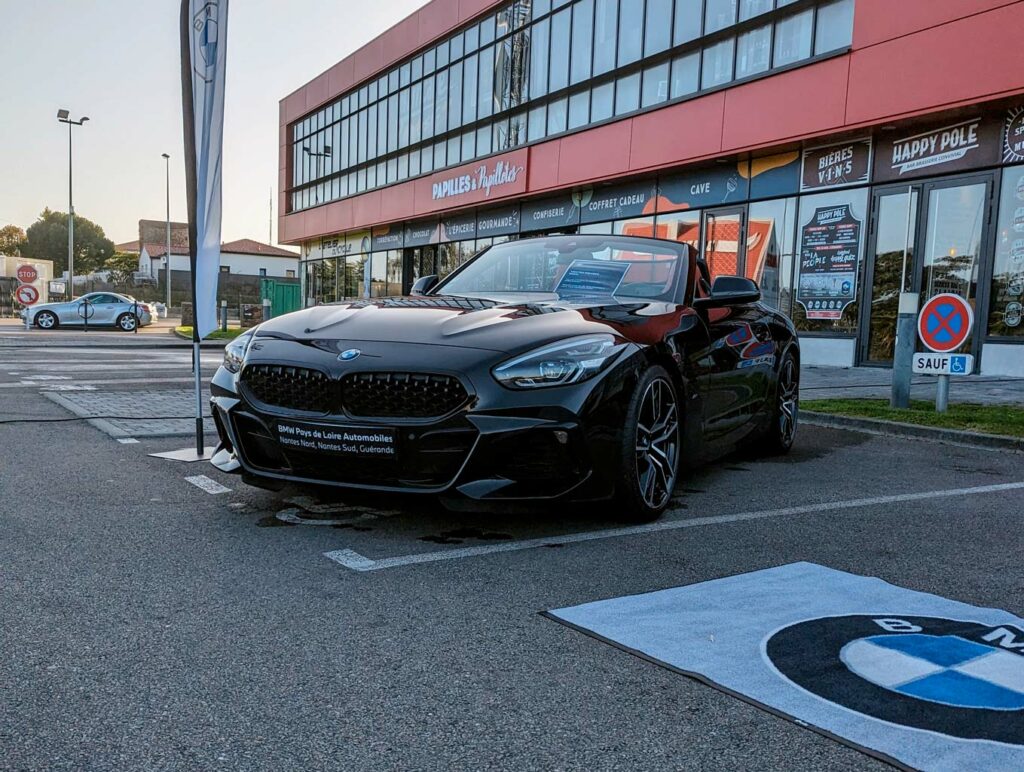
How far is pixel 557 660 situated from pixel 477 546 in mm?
1262

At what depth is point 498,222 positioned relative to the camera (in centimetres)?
2530

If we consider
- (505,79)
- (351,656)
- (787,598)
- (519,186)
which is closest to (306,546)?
(351,656)

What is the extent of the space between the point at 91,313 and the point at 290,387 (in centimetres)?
2780

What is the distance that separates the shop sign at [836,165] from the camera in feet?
48.4

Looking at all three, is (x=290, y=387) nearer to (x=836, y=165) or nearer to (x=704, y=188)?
(x=836, y=165)

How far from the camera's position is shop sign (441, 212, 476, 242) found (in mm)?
26719

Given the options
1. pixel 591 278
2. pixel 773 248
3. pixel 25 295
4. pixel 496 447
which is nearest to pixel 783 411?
pixel 591 278

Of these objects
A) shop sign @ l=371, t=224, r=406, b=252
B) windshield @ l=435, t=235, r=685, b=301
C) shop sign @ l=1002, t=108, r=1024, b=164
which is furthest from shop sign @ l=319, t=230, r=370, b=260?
windshield @ l=435, t=235, r=685, b=301

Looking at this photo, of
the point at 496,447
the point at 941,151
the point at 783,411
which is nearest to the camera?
the point at 496,447

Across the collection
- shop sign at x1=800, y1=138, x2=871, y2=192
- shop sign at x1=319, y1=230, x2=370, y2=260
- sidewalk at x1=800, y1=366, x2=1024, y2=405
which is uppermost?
shop sign at x1=800, y1=138, x2=871, y2=192

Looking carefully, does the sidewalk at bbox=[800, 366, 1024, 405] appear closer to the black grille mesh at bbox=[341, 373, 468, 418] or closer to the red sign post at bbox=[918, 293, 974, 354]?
the red sign post at bbox=[918, 293, 974, 354]

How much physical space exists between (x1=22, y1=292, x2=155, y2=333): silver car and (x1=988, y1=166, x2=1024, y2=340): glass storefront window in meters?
25.0

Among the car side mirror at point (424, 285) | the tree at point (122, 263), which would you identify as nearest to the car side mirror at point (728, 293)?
the car side mirror at point (424, 285)

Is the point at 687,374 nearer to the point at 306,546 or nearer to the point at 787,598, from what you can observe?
the point at 787,598
